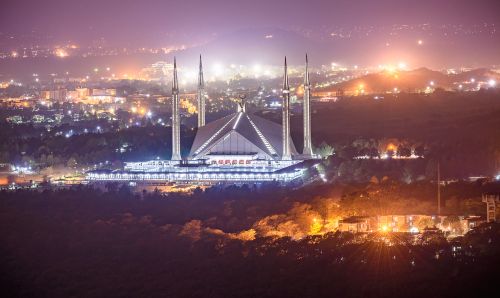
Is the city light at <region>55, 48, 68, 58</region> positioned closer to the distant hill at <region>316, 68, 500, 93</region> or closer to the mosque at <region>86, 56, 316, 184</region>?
the distant hill at <region>316, 68, 500, 93</region>

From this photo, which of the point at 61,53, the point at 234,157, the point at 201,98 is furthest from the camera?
the point at 61,53

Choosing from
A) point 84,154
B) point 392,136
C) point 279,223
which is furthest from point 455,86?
point 279,223

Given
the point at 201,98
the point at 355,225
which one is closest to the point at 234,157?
the point at 201,98

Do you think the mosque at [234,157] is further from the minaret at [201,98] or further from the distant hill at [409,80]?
the distant hill at [409,80]

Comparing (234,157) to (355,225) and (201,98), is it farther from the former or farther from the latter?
(355,225)

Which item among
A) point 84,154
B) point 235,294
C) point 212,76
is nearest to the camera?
point 235,294

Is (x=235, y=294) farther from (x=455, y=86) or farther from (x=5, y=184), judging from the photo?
(x=455, y=86)

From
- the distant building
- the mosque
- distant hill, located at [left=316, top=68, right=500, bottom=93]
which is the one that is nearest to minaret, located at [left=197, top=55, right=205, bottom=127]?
the mosque

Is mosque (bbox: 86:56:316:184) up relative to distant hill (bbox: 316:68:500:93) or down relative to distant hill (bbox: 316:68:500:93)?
down
